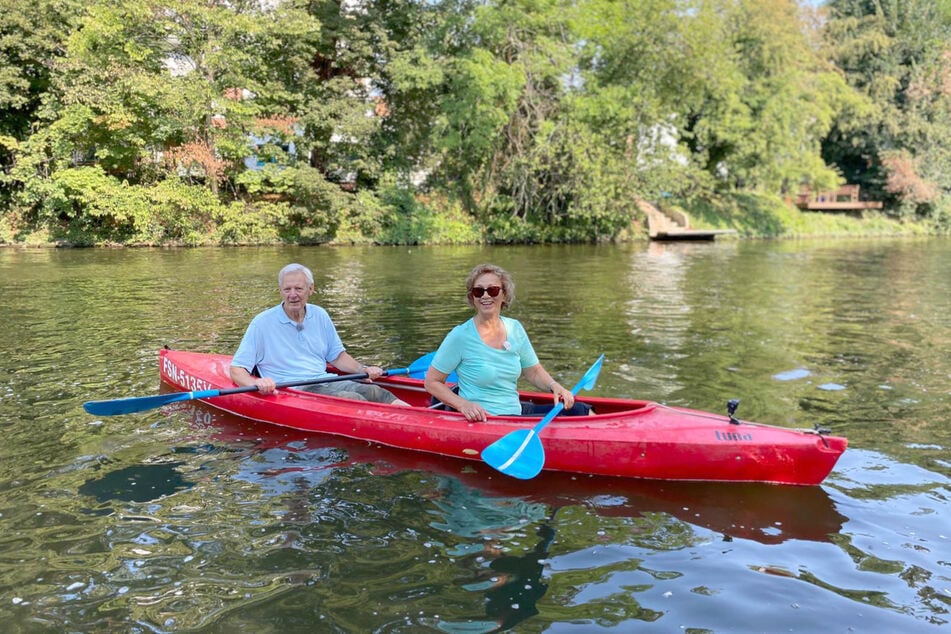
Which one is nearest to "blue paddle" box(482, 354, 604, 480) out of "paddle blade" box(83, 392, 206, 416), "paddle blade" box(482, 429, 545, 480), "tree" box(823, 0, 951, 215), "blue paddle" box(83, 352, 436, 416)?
"paddle blade" box(482, 429, 545, 480)

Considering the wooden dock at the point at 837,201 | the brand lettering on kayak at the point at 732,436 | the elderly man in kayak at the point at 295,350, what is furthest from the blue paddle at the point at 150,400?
the wooden dock at the point at 837,201

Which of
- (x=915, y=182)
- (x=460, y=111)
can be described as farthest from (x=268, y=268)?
(x=915, y=182)

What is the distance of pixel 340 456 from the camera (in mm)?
5301

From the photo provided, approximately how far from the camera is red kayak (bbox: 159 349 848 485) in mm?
4527

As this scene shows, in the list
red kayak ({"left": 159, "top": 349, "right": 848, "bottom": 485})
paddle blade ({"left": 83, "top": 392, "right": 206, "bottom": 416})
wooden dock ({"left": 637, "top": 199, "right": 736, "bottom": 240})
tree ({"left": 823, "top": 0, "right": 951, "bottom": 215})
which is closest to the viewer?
red kayak ({"left": 159, "top": 349, "right": 848, "bottom": 485})

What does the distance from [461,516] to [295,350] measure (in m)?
2.39

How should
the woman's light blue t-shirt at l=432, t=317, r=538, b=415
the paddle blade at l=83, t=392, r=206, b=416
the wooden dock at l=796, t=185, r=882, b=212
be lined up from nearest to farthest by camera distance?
1. the woman's light blue t-shirt at l=432, t=317, r=538, b=415
2. the paddle blade at l=83, t=392, r=206, b=416
3. the wooden dock at l=796, t=185, r=882, b=212

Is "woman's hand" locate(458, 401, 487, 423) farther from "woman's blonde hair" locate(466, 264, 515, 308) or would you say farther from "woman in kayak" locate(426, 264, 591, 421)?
"woman's blonde hair" locate(466, 264, 515, 308)

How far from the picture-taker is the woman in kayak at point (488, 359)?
4.62m

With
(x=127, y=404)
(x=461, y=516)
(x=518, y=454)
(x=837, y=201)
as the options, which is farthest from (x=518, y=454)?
(x=837, y=201)

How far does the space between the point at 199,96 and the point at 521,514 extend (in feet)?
72.9

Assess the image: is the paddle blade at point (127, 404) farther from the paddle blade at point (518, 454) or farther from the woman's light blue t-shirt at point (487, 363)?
the paddle blade at point (518, 454)

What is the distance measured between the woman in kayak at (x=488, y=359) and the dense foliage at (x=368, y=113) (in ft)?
68.1

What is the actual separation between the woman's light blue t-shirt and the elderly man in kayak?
95 centimetres
